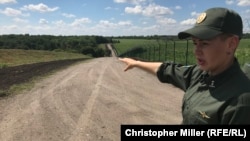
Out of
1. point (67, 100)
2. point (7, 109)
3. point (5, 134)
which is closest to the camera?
point (5, 134)

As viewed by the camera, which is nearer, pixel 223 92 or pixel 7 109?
pixel 223 92

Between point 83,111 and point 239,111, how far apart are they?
9.22 meters

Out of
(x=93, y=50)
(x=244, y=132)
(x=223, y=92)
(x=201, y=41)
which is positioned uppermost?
(x=201, y=41)

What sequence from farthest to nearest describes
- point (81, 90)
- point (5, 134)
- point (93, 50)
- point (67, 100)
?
point (93, 50)
point (81, 90)
point (67, 100)
point (5, 134)

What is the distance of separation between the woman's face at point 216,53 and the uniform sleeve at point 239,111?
0.28 meters

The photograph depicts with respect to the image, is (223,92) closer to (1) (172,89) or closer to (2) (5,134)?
(2) (5,134)

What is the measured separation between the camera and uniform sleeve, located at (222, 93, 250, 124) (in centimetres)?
211

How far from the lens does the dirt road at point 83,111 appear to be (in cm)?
902

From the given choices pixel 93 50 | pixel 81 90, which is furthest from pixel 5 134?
pixel 93 50

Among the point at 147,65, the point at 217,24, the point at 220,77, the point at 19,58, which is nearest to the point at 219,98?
the point at 220,77

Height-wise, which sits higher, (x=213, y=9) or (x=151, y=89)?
(x=213, y=9)

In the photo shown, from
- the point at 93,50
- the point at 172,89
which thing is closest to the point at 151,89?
the point at 172,89

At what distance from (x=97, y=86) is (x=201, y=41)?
46.3 ft

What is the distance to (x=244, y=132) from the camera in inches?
83.9
